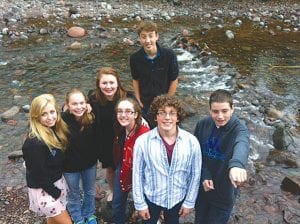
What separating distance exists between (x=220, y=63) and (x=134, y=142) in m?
9.72

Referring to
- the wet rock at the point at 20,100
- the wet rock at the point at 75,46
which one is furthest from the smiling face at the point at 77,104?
the wet rock at the point at 75,46

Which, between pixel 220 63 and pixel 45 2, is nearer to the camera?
pixel 220 63

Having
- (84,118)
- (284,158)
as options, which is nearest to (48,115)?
(84,118)

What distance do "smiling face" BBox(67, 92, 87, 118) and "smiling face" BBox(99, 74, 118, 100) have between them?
0.37 meters

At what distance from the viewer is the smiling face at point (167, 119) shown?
4.48 meters

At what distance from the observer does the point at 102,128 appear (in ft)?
18.1

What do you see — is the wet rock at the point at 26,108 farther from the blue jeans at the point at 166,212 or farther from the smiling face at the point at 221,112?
the smiling face at the point at 221,112

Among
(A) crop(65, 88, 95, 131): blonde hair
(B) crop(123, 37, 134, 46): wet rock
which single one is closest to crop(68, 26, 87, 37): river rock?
(B) crop(123, 37, 134, 46): wet rock

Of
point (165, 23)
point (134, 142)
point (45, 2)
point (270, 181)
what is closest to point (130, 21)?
point (165, 23)

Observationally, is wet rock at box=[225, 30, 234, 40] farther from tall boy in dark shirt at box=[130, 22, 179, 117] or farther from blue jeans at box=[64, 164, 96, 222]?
blue jeans at box=[64, 164, 96, 222]

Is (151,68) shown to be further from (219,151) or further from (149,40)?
(219,151)

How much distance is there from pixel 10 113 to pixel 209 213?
275 inches

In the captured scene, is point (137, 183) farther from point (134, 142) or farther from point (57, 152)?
point (57, 152)

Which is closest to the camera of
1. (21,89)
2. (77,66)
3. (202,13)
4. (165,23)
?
(21,89)
